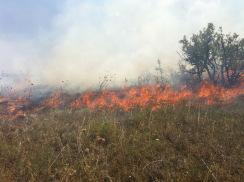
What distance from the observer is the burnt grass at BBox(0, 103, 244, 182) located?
27.5ft

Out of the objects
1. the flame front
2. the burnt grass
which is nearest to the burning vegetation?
the burnt grass

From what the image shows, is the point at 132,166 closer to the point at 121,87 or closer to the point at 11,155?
the point at 11,155

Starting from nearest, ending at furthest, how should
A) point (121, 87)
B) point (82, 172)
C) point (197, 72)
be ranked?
point (82, 172) < point (197, 72) < point (121, 87)

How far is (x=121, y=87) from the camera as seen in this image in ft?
136

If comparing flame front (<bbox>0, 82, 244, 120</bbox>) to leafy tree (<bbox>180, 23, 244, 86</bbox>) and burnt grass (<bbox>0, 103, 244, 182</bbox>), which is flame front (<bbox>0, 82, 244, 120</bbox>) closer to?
leafy tree (<bbox>180, 23, 244, 86</bbox>)

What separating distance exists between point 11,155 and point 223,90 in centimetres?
2385

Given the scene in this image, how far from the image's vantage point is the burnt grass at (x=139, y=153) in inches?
330

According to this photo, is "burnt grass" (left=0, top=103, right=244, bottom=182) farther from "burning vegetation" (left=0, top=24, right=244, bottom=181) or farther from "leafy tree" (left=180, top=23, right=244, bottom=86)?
"leafy tree" (left=180, top=23, right=244, bottom=86)

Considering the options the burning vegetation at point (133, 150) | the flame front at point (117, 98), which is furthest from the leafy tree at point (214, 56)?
the burning vegetation at point (133, 150)

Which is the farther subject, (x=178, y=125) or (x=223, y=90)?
(x=223, y=90)

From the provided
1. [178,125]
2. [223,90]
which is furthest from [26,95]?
[178,125]

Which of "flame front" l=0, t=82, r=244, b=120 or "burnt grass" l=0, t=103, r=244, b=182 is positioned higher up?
"flame front" l=0, t=82, r=244, b=120

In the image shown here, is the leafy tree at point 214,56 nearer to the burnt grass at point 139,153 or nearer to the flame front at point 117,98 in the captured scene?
the flame front at point 117,98

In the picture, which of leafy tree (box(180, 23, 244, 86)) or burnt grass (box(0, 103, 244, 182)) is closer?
burnt grass (box(0, 103, 244, 182))
